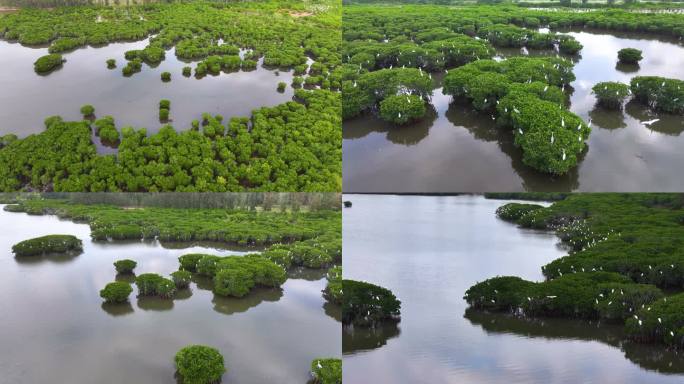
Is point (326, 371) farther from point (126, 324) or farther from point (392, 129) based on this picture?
point (126, 324)

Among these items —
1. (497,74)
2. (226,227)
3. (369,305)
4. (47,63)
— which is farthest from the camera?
(47,63)

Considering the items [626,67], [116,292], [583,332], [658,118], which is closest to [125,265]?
[116,292]

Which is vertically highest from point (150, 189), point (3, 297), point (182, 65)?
point (182, 65)

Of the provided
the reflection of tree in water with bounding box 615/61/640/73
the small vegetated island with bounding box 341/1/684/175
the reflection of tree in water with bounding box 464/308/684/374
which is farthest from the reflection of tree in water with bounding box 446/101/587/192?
the reflection of tree in water with bounding box 615/61/640/73

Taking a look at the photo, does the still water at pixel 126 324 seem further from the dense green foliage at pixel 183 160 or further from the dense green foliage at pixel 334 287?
the dense green foliage at pixel 183 160

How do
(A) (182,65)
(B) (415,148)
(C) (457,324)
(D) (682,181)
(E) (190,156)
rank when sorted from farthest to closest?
(A) (182,65)
(E) (190,156)
(C) (457,324)
(B) (415,148)
(D) (682,181)

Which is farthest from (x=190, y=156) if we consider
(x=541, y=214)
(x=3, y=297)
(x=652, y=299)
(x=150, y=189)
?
(x=652, y=299)

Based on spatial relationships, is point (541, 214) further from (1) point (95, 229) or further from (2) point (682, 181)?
(1) point (95, 229)
